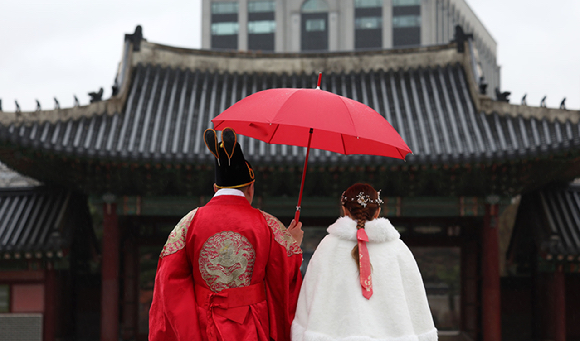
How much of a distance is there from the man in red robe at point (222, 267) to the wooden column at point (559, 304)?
5.97 m

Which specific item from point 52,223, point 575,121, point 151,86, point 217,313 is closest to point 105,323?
point 52,223

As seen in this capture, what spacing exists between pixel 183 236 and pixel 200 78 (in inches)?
250

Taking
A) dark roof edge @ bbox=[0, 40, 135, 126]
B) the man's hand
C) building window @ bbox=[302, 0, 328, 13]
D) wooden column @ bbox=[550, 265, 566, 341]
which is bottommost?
wooden column @ bbox=[550, 265, 566, 341]

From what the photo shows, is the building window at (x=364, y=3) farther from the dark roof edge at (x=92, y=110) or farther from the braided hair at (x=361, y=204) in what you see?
the braided hair at (x=361, y=204)

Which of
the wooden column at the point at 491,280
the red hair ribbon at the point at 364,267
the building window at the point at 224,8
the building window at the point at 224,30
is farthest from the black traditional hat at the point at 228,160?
the building window at the point at 224,8

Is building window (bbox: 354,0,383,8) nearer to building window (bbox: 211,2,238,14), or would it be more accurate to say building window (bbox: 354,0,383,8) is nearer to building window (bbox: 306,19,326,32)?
building window (bbox: 306,19,326,32)

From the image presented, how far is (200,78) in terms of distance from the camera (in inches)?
356

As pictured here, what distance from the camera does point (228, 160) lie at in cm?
304

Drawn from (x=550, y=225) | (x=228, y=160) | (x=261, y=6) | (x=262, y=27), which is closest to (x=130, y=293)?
(x=228, y=160)

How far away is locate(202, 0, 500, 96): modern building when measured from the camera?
40.7 meters

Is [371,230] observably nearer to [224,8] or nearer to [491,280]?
[491,280]

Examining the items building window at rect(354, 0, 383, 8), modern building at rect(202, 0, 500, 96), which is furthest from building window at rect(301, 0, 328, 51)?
building window at rect(354, 0, 383, 8)

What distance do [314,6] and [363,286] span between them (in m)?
41.0

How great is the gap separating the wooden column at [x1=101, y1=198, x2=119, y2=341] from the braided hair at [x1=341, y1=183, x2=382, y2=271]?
17.3 ft
